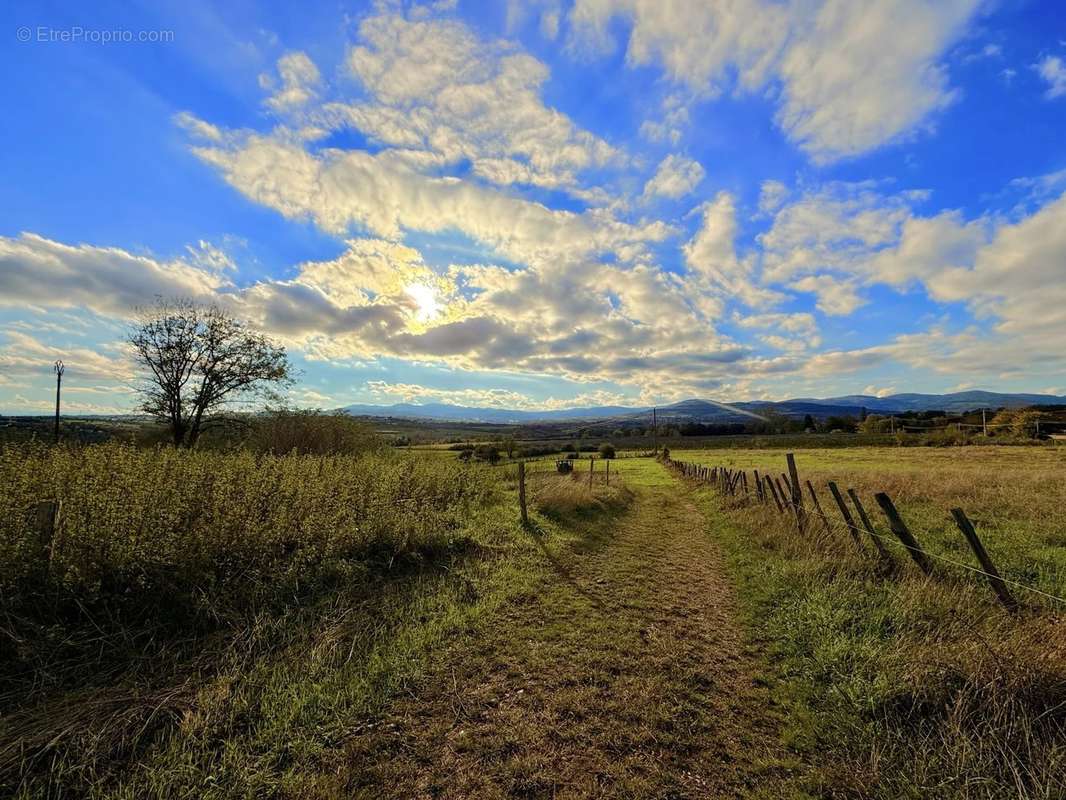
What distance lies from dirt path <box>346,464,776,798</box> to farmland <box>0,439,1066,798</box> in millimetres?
26

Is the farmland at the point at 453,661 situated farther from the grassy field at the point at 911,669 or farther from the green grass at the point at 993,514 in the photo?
the green grass at the point at 993,514

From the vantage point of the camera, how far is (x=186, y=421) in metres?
27.5

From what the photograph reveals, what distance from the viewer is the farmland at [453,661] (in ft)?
11.3

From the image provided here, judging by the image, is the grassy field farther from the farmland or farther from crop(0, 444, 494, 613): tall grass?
crop(0, 444, 494, 613): tall grass

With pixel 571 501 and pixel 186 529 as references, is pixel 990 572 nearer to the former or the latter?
pixel 186 529

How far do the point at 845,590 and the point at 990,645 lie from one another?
2431 mm

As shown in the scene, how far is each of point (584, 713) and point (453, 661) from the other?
5.93ft

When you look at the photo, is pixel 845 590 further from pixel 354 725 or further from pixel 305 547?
pixel 305 547

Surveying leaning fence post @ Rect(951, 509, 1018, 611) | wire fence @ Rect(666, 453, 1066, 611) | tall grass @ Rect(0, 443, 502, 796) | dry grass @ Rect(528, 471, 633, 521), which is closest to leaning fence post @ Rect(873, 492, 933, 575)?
wire fence @ Rect(666, 453, 1066, 611)

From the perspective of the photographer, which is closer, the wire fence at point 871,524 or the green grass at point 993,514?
the wire fence at point 871,524

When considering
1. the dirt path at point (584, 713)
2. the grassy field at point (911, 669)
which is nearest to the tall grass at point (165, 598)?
the dirt path at point (584, 713)

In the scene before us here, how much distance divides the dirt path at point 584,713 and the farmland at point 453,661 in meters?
0.03

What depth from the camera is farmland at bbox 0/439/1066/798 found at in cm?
346

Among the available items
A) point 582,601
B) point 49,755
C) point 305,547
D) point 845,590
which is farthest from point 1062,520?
point 49,755
